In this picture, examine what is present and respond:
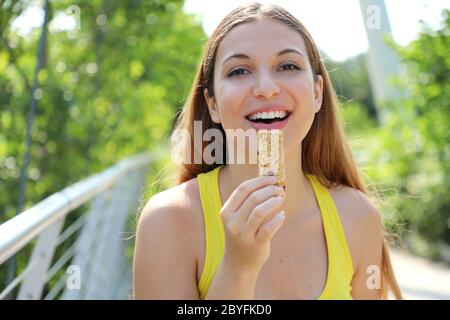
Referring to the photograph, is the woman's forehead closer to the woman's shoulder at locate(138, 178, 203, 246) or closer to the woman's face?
the woman's face

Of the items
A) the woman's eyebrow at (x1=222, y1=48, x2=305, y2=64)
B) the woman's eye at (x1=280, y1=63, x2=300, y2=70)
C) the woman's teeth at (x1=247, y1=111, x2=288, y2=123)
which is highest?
the woman's eyebrow at (x1=222, y1=48, x2=305, y2=64)

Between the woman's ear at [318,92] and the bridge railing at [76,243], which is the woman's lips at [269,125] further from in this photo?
the bridge railing at [76,243]

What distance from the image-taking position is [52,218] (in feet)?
7.92

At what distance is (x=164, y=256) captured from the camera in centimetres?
177

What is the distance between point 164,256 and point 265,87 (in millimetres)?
526

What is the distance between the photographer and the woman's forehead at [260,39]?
73.2 inches

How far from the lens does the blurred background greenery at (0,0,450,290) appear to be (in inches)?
175

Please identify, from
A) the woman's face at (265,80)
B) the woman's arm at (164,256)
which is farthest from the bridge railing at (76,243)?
the woman's face at (265,80)

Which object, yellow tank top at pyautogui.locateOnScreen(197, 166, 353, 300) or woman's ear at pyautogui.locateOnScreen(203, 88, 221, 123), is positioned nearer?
yellow tank top at pyautogui.locateOnScreen(197, 166, 353, 300)

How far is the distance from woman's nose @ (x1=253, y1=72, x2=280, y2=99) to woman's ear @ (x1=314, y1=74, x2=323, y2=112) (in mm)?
346

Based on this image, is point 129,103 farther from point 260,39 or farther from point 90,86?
point 260,39

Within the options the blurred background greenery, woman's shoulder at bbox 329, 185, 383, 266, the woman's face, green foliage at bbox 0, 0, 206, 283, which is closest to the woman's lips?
the woman's face

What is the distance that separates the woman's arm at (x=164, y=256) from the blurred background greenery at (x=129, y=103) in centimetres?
182
